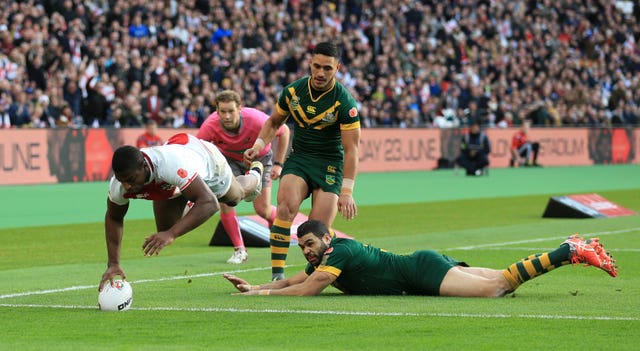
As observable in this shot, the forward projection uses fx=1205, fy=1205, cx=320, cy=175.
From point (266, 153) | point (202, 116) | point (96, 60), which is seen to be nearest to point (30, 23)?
point (96, 60)

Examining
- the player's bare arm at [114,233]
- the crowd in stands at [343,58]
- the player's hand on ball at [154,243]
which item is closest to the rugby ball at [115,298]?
the player's bare arm at [114,233]

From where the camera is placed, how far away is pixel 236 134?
48.2 feet

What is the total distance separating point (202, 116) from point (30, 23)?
5476 millimetres

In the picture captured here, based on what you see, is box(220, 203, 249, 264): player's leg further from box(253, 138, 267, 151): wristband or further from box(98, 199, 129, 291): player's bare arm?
box(98, 199, 129, 291): player's bare arm

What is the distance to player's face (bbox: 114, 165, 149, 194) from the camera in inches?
376

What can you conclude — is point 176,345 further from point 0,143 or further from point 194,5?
point 194,5

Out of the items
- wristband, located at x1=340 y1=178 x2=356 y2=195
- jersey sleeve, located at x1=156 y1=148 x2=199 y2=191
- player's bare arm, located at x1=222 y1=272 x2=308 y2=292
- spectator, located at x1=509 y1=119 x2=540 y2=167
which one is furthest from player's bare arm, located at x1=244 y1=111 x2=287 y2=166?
spectator, located at x1=509 y1=119 x2=540 y2=167

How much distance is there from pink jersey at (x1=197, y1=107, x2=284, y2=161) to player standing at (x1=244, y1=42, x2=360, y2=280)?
234 centimetres

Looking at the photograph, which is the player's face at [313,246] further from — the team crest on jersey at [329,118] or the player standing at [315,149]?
the team crest on jersey at [329,118]

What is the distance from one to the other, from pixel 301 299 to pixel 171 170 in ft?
5.44

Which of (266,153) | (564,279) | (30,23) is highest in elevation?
(30,23)

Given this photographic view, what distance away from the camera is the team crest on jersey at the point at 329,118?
11719 mm

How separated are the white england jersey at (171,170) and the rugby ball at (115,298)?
788 mm

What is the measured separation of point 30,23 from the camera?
30344 mm
